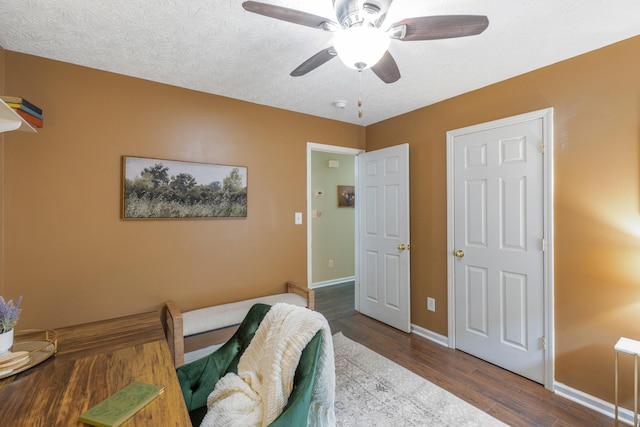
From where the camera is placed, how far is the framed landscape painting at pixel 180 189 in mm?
2303

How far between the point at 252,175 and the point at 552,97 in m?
2.53

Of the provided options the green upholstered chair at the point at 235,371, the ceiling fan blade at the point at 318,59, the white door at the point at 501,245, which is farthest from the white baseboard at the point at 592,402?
the ceiling fan blade at the point at 318,59

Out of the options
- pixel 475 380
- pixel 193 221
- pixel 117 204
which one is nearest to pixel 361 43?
pixel 193 221

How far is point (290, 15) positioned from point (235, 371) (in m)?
1.68

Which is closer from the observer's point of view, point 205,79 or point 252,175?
point 205,79

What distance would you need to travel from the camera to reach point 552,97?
2.13 metres

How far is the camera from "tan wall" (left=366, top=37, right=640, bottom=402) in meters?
1.83

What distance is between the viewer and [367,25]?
1292 millimetres

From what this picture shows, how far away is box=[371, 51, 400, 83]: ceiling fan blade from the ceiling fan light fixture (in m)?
0.26

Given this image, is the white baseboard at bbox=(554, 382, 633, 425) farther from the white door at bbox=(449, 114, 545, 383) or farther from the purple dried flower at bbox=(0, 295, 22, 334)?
the purple dried flower at bbox=(0, 295, 22, 334)

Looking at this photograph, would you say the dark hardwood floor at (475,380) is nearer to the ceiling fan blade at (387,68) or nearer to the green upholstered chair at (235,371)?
the green upholstered chair at (235,371)

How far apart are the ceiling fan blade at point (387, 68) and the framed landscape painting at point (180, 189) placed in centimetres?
162

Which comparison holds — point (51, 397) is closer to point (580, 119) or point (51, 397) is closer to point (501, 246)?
point (501, 246)

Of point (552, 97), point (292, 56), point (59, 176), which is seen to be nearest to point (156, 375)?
point (59, 176)
